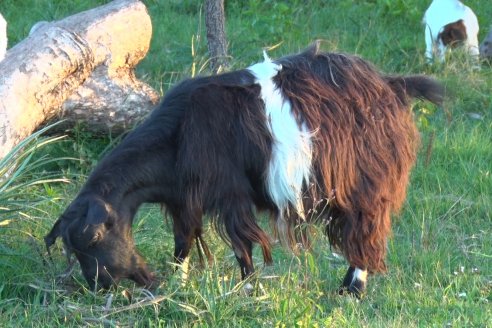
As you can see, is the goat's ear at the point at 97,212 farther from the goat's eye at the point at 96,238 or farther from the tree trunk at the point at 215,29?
the tree trunk at the point at 215,29

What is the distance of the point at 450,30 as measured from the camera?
27.9 ft

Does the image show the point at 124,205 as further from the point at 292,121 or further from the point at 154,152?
the point at 292,121

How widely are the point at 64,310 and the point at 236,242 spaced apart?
897 millimetres

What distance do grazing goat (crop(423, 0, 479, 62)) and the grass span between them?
7.1 inches

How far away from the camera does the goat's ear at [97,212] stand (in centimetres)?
447

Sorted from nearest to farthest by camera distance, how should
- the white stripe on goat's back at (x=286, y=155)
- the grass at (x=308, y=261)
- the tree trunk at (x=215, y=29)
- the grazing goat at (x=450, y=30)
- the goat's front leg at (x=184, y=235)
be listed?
the grass at (x=308, y=261), the white stripe on goat's back at (x=286, y=155), the goat's front leg at (x=184, y=235), the tree trunk at (x=215, y=29), the grazing goat at (x=450, y=30)

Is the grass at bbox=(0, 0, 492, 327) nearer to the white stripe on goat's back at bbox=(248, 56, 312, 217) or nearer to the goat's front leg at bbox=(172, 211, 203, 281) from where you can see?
the goat's front leg at bbox=(172, 211, 203, 281)

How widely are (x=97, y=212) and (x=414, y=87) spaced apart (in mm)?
1851

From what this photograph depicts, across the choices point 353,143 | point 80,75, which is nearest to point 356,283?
point 353,143

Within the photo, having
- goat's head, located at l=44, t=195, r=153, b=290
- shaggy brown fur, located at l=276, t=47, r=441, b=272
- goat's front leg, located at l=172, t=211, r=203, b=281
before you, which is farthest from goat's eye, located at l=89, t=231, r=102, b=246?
shaggy brown fur, located at l=276, t=47, r=441, b=272

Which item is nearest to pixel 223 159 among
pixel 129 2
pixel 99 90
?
pixel 99 90

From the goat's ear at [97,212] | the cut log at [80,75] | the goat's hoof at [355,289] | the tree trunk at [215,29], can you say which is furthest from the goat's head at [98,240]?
the tree trunk at [215,29]

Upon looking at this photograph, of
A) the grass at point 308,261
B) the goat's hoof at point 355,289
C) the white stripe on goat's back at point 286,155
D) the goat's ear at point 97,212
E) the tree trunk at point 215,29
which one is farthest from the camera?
the tree trunk at point 215,29

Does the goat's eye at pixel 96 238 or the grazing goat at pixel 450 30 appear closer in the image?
the goat's eye at pixel 96 238
